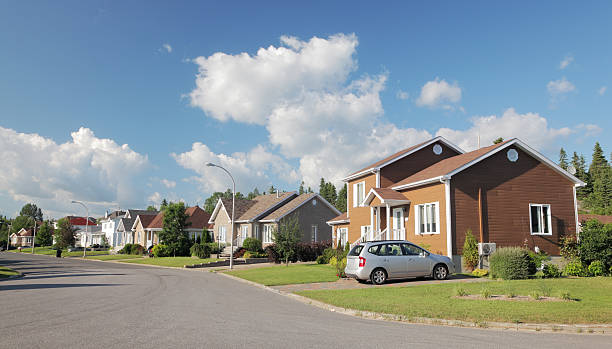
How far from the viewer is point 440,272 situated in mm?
19094

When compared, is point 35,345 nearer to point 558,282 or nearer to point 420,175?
point 558,282

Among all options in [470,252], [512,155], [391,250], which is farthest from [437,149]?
[391,250]

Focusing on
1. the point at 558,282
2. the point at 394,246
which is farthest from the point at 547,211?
the point at 394,246

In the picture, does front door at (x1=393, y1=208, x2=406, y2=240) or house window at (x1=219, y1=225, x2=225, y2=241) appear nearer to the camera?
front door at (x1=393, y1=208, x2=406, y2=240)

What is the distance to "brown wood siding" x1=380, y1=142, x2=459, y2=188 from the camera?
96.1 ft

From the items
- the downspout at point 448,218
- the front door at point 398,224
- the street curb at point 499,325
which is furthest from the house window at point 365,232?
the street curb at point 499,325

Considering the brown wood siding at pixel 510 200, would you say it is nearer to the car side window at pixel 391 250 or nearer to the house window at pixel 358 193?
the car side window at pixel 391 250

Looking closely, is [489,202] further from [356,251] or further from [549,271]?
[356,251]

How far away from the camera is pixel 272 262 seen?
37.1m

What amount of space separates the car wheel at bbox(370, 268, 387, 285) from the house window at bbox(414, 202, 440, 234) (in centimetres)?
618

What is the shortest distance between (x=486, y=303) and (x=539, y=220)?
46.3 ft

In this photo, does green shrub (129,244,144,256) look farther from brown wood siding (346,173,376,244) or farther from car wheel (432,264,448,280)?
car wheel (432,264,448,280)

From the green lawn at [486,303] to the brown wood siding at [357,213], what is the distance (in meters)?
13.9

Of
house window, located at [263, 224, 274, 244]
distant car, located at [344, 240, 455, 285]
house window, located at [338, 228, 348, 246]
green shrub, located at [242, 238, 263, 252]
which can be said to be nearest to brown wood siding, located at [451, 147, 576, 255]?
distant car, located at [344, 240, 455, 285]
